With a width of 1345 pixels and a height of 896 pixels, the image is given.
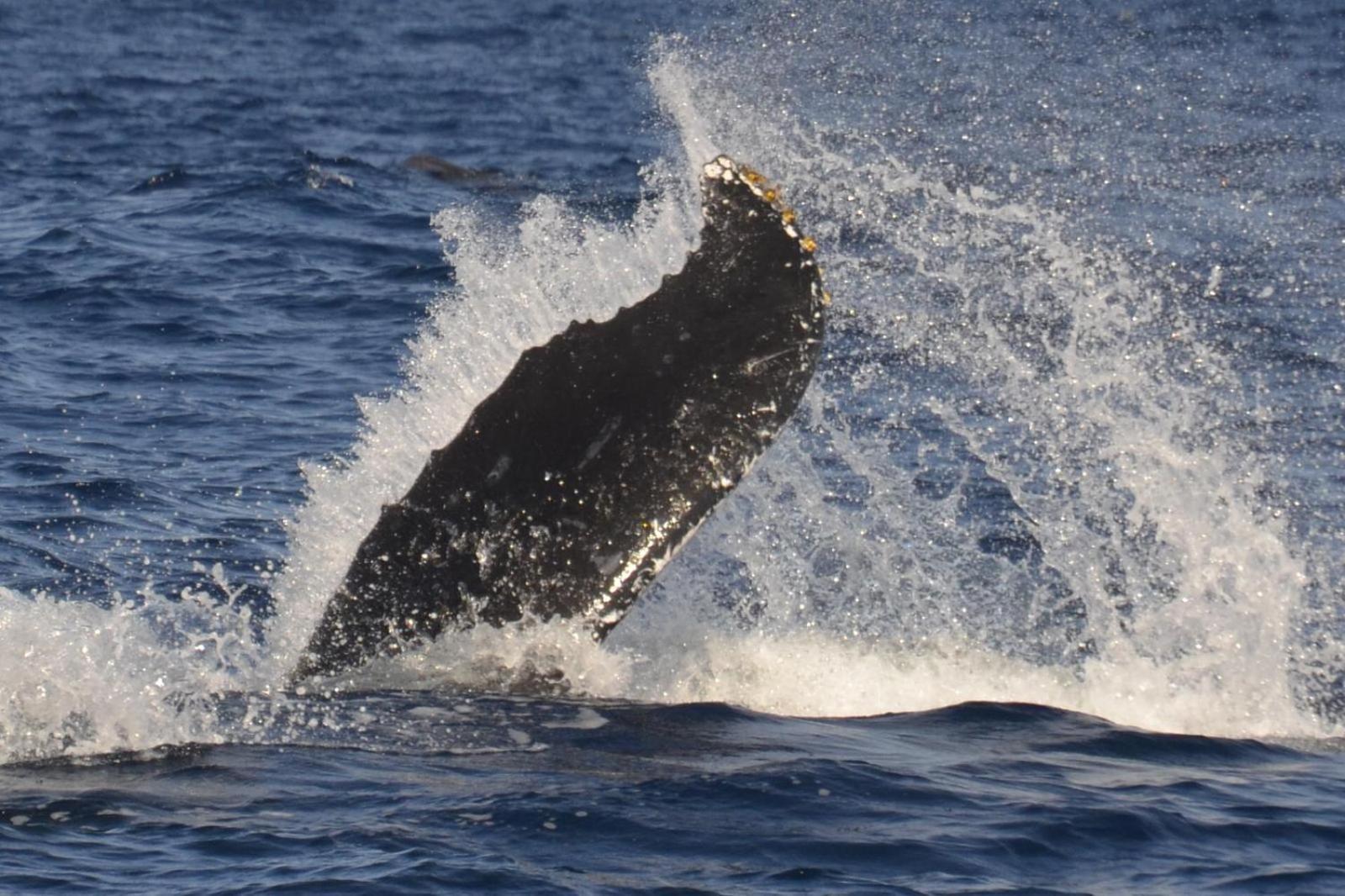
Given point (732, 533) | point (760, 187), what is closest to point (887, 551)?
point (732, 533)

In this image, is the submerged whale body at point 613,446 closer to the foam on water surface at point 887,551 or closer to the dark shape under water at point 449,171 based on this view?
the foam on water surface at point 887,551

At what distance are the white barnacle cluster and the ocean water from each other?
45 centimetres

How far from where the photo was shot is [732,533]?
11.8m

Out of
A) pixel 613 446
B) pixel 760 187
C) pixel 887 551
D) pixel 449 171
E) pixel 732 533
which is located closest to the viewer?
pixel 760 187

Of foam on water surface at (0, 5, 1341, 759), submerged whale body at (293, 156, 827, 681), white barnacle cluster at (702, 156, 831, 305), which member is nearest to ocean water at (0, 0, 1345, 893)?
foam on water surface at (0, 5, 1341, 759)

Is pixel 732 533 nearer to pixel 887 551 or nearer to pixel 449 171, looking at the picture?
pixel 887 551

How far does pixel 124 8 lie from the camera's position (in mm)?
44875

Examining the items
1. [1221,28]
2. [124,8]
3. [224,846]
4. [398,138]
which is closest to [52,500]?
[224,846]

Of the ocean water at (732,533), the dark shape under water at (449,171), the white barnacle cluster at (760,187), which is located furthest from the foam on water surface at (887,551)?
the dark shape under water at (449,171)

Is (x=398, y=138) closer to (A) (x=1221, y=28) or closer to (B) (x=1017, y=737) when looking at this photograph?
(A) (x=1221, y=28)

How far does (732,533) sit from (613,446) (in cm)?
398

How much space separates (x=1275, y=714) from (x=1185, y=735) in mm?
671

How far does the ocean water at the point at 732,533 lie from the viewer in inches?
291

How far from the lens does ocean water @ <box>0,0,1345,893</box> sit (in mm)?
7379
